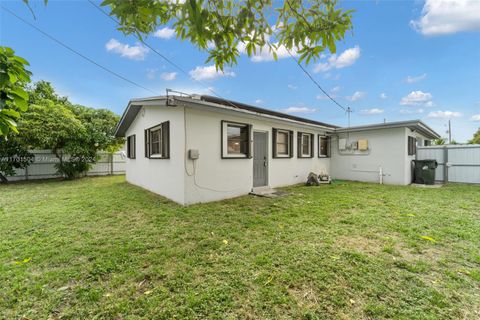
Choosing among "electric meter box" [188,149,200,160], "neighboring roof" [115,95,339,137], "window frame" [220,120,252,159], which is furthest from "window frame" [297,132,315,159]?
"electric meter box" [188,149,200,160]

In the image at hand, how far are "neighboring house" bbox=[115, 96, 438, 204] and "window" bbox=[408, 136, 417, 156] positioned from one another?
8.0 inches

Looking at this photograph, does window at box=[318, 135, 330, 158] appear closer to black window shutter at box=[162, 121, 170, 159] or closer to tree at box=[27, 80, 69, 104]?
black window shutter at box=[162, 121, 170, 159]

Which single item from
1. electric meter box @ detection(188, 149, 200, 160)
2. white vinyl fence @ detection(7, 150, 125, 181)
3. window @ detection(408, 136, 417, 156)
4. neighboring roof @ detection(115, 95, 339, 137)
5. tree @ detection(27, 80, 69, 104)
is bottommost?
white vinyl fence @ detection(7, 150, 125, 181)

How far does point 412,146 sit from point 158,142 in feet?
36.9

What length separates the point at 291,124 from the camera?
28.2 ft

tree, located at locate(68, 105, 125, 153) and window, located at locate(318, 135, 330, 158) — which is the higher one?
tree, located at locate(68, 105, 125, 153)

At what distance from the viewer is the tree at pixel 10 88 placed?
119cm

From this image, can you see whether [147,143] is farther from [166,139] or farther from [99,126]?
[99,126]

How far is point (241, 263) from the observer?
8.89ft

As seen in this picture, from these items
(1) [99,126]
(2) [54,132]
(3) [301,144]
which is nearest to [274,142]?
(3) [301,144]

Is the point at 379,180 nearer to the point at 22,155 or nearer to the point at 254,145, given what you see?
the point at 254,145

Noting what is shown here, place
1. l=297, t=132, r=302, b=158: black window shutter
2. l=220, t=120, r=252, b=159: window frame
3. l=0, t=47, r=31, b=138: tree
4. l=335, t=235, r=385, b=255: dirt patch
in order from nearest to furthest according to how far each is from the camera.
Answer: l=0, t=47, r=31, b=138: tree → l=335, t=235, r=385, b=255: dirt patch → l=220, t=120, r=252, b=159: window frame → l=297, t=132, r=302, b=158: black window shutter

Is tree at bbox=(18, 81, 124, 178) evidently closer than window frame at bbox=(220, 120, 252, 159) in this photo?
No

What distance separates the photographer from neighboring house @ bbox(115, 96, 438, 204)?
224 inches
